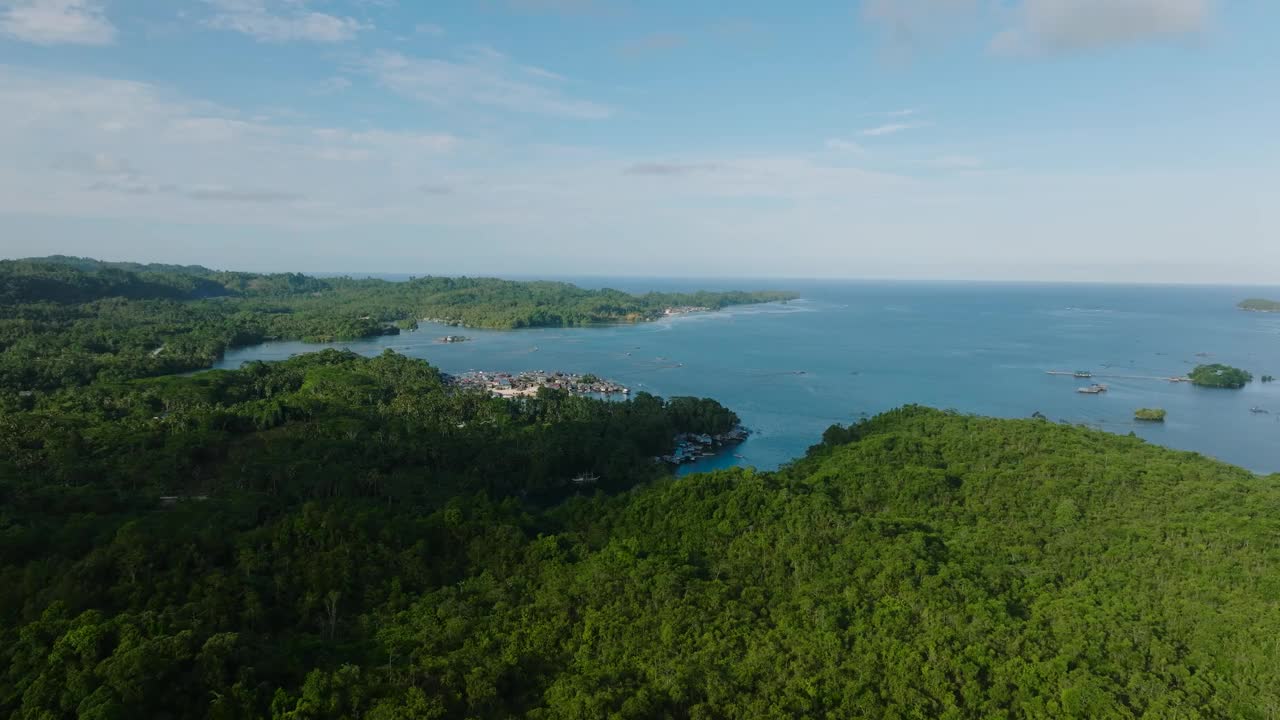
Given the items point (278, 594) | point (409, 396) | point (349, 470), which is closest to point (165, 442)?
point (349, 470)

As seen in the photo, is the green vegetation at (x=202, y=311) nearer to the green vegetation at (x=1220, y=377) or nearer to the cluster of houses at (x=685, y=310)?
the cluster of houses at (x=685, y=310)

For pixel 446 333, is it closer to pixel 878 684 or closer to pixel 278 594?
pixel 278 594

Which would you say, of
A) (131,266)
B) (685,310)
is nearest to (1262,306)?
(685,310)

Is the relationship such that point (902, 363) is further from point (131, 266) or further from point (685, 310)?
point (131, 266)

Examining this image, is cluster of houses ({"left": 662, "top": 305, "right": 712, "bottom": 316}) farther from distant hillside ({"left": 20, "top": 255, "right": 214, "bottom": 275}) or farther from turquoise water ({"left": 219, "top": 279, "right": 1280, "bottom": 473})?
distant hillside ({"left": 20, "top": 255, "right": 214, "bottom": 275})

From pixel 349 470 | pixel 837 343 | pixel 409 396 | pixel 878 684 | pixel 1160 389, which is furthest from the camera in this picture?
pixel 837 343

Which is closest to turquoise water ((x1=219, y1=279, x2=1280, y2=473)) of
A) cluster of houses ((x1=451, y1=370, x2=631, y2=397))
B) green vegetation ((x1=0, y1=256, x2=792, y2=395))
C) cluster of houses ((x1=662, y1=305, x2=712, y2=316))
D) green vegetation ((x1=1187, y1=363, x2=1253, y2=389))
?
green vegetation ((x1=1187, y1=363, x2=1253, y2=389))
